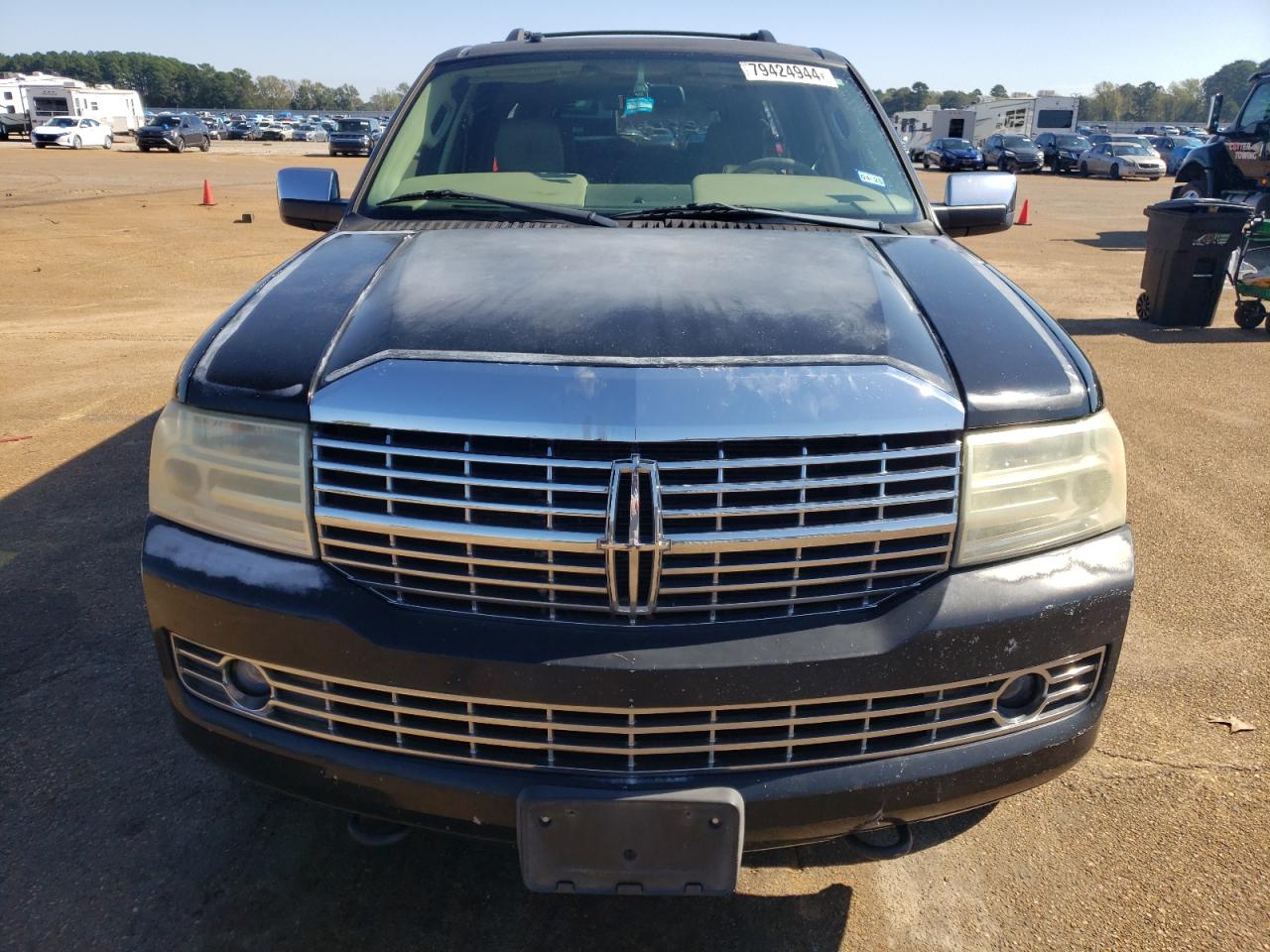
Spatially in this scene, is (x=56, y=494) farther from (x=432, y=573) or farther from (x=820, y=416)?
(x=820, y=416)

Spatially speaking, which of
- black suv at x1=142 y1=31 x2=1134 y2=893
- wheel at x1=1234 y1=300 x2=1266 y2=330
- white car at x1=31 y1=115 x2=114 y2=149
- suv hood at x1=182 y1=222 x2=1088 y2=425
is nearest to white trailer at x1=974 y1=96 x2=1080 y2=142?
white car at x1=31 y1=115 x2=114 y2=149

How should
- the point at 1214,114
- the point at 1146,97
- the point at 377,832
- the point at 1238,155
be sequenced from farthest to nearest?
the point at 1146,97, the point at 1214,114, the point at 1238,155, the point at 377,832

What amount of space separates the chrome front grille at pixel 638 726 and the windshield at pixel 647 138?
1801mm

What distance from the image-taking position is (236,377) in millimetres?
2080

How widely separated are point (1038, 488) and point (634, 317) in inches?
36.3

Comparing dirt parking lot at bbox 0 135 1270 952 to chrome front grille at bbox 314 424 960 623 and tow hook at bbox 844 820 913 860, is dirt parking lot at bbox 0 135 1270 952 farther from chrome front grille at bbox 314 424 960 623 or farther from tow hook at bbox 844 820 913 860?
chrome front grille at bbox 314 424 960 623

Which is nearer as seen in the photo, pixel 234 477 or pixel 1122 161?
pixel 234 477

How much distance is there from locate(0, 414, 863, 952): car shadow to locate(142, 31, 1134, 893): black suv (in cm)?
45

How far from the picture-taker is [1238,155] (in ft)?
46.5

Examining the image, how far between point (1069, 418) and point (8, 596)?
3.78m

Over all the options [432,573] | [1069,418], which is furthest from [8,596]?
[1069,418]

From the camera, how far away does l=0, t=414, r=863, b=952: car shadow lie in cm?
226

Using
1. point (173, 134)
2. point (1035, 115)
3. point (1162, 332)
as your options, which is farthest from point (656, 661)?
point (1035, 115)

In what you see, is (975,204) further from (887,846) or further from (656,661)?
(656,661)
